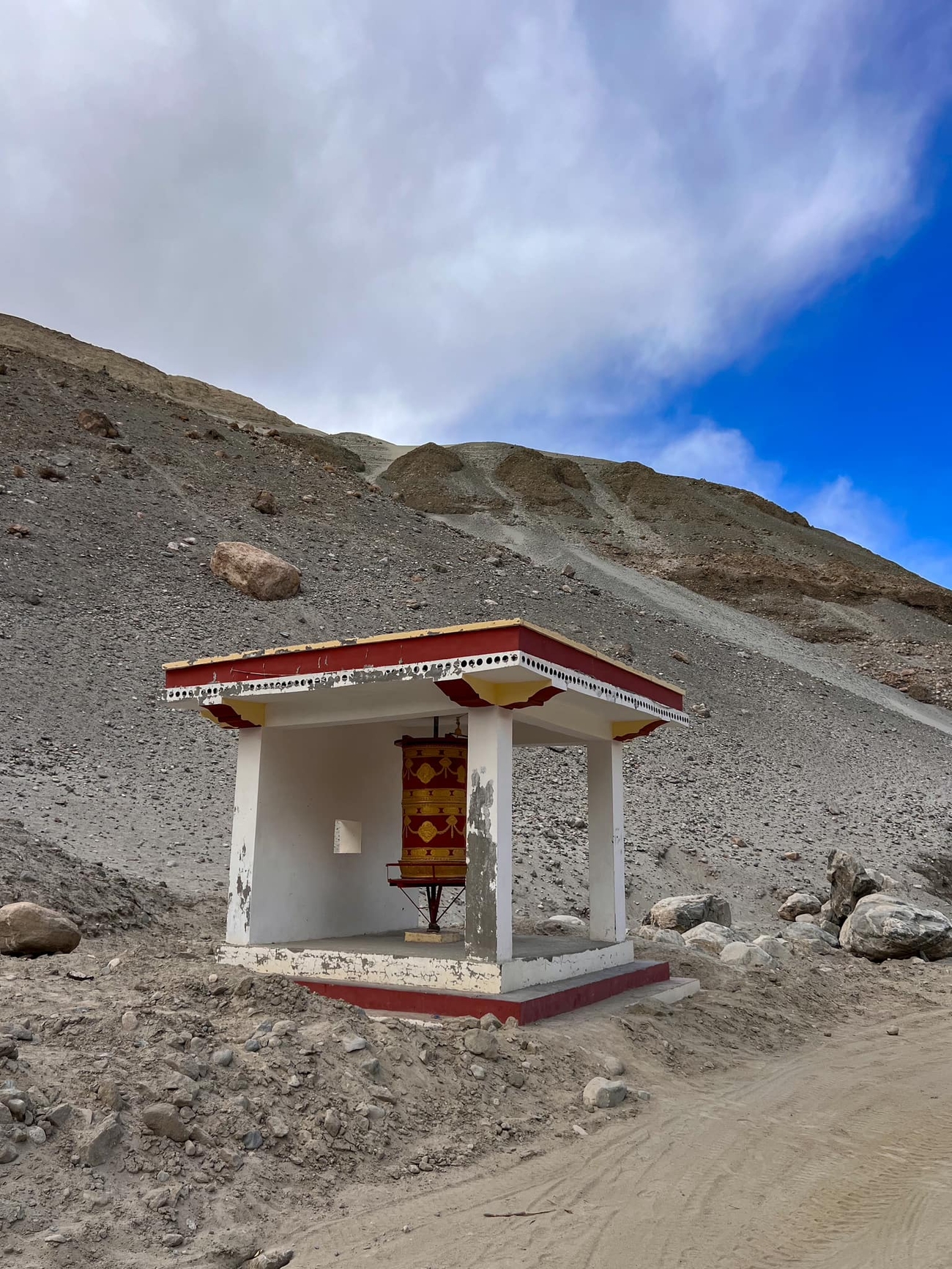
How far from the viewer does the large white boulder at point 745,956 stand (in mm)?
9375

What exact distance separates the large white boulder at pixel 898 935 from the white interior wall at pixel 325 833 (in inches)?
202

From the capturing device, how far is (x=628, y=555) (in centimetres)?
5175

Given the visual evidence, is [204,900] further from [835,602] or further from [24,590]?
[835,602]

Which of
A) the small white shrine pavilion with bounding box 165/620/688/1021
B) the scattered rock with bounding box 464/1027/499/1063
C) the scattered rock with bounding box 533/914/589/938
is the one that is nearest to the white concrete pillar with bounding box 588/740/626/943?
the small white shrine pavilion with bounding box 165/620/688/1021

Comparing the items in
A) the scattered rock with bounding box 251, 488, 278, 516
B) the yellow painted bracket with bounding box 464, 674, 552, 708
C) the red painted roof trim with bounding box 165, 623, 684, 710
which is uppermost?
the scattered rock with bounding box 251, 488, 278, 516

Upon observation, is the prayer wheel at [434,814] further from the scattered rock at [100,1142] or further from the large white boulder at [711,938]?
the scattered rock at [100,1142]

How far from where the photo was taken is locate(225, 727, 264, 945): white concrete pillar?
25.8ft

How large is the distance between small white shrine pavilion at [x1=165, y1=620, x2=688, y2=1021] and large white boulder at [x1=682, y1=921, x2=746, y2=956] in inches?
87.6

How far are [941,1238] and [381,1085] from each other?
2.65m

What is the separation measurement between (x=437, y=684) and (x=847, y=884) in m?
8.34

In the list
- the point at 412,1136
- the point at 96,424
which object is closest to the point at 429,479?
the point at 96,424

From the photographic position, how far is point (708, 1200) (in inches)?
161

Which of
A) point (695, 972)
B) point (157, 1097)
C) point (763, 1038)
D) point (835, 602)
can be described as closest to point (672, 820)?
point (695, 972)

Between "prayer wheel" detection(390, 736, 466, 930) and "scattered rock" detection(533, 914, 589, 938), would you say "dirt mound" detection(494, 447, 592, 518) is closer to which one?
"scattered rock" detection(533, 914, 589, 938)
